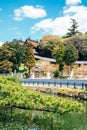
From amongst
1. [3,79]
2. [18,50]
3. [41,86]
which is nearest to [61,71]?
[18,50]

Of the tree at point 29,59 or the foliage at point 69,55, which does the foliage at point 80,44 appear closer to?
the foliage at point 69,55

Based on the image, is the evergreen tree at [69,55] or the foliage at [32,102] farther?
the evergreen tree at [69,55]

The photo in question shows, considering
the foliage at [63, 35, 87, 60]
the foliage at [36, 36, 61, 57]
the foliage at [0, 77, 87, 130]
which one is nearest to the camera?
the foliage at [0, 77, 87, 130]

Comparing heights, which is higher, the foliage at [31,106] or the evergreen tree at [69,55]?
the evergreen tree at [69,55]

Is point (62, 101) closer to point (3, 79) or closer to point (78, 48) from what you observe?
point (3, 79)

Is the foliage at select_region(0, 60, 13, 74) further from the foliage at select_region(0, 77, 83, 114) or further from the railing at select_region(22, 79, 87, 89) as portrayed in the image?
the foliage at select_region(0, 77, 83, 114)

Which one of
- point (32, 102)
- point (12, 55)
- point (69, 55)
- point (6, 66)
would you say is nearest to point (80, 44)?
point (69, 55)

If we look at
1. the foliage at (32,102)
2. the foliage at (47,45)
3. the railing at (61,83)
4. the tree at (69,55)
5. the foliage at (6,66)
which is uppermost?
the foliage at (47,45)

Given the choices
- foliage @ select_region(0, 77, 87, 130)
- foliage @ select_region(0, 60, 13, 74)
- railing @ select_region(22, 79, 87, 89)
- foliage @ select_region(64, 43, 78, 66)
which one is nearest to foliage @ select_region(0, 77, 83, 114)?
foliage @ select_region(0, 77, 87, 130)

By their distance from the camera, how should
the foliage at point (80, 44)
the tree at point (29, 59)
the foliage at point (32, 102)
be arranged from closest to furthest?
the foliage at point (32, 102)
the tree at point (29, 59)
the foliage at point (80, 44)

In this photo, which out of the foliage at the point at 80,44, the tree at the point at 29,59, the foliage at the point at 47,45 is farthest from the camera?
the foliage at the point at 47,45

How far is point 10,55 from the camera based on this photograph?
3494 inches

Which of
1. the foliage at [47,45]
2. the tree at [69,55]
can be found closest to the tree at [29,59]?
the tree at [69,55]

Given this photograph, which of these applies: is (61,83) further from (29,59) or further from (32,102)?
(32,102)
